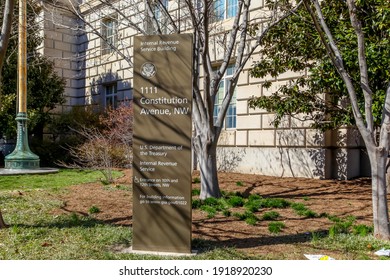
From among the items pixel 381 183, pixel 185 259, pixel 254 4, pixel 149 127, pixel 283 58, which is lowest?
pixel 185 259

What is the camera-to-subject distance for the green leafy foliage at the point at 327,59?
966 centimetres

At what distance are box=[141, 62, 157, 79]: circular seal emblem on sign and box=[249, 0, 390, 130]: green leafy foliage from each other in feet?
14.4

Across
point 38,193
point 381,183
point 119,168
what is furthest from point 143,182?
point 119,168

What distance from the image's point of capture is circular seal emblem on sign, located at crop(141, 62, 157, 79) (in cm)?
582

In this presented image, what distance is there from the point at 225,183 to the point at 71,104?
55.3ft

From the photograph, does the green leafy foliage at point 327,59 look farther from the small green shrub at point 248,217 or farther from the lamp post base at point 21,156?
the lamp post base at point 21,156

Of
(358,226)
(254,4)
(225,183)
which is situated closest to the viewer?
(358,226)

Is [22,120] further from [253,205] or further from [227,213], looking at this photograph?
[227,213]

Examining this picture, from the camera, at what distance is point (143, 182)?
5871mm

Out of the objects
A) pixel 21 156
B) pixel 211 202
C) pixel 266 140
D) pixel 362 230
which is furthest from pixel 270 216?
pixel 21 156

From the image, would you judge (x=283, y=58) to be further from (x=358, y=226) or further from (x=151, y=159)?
(x=151, y=159)

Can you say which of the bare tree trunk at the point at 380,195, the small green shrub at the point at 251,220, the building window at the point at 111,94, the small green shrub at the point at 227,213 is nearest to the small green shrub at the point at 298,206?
the small green shrub at the point at 251,220

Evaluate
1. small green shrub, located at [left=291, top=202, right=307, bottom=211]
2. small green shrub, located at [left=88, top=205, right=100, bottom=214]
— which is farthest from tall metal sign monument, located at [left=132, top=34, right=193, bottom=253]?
small green shrub, located at [left=291, top=202, right=307, bottom=211]

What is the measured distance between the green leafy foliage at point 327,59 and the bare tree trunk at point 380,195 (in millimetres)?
3086
